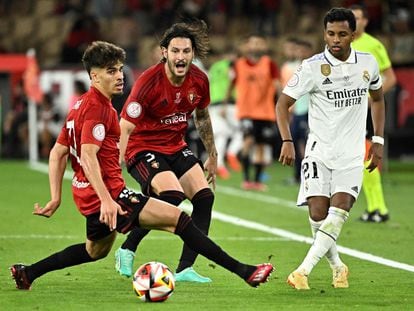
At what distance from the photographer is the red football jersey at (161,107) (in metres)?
10.7

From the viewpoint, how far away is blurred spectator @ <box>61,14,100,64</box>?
96.2 ft

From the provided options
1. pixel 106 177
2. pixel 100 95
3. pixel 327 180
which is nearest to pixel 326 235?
pixel 327 180

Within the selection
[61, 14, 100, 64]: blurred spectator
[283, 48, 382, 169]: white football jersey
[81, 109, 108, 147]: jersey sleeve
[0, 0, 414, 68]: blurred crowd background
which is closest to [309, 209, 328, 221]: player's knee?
[283, 48, 382, 169]: white football jersey

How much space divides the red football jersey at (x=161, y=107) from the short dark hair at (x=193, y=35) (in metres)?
0.23

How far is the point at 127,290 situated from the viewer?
1015 centimetres

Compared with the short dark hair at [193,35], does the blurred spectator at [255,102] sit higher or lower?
lower

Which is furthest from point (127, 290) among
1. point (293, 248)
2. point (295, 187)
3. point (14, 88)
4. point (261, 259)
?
point (14, 88)

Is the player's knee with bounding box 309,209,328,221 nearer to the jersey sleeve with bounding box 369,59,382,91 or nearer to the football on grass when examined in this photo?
the jersey sleeve with bounding box 369,59,382,91

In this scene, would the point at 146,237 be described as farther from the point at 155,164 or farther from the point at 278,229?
the point at 155,164

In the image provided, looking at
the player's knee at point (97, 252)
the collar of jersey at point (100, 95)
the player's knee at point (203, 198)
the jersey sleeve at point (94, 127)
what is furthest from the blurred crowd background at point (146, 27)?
the jersey sleeve at point (94, 127)

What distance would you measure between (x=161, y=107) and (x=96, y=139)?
1.40 metres

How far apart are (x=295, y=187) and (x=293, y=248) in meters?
8.36

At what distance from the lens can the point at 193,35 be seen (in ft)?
34.7

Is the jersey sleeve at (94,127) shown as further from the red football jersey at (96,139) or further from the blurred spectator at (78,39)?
the blurred spectator at (78,39)
